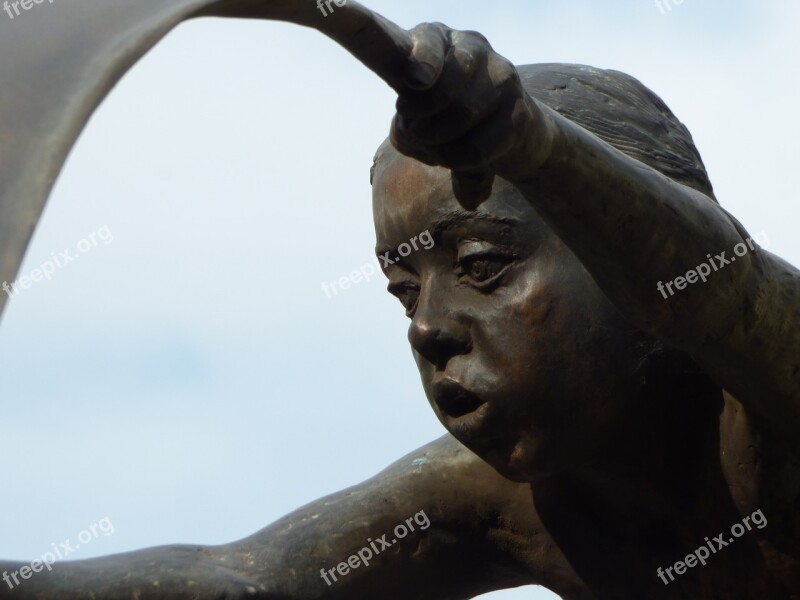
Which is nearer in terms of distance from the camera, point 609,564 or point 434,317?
point 434,317

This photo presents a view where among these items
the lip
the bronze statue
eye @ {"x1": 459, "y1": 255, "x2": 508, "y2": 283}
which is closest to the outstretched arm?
the bronze statue

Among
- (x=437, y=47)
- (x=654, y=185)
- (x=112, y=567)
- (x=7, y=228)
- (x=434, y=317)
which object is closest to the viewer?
(x=7, y=228)

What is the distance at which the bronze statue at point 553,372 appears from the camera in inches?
145

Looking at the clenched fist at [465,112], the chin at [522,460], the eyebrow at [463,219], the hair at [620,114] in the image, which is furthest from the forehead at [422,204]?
the clenched fist at [465,112]

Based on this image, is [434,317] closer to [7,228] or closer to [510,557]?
[510,557]

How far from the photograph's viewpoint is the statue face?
424 centimetres

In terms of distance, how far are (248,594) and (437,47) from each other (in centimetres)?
194

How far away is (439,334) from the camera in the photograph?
425 centimetres

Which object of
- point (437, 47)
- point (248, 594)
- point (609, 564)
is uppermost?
point (437, 47)

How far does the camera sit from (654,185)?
12.6 ft

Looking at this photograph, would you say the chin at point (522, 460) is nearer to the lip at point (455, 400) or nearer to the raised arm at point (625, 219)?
the lip at point (455, 400)

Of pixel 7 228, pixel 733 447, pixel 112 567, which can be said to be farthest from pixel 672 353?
pixel 7 228

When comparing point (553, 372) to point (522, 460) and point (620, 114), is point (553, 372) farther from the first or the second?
point (620, 114)

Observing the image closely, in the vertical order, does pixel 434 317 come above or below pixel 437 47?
below
